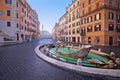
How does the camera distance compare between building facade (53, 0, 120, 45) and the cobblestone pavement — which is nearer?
the cobblestone pavement

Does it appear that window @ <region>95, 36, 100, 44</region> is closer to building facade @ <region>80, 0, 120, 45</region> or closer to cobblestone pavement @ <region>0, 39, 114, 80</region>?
building facade @ <region>80, 0, 120, 45</region>

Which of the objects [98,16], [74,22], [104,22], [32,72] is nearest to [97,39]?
[104,22]

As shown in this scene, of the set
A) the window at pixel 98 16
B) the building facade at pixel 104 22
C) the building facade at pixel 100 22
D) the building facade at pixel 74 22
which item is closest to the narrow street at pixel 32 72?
the building facade at pixel 104 22

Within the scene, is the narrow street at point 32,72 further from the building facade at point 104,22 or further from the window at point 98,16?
the window at point 98,16

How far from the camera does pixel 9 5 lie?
3800 cm

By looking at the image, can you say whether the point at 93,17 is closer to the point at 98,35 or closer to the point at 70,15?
the point at 98,35

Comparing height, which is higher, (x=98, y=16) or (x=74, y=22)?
(x=74, y=22)

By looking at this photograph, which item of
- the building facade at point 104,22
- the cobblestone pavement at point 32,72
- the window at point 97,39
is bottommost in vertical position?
the cobblestone pavement at point 32,72

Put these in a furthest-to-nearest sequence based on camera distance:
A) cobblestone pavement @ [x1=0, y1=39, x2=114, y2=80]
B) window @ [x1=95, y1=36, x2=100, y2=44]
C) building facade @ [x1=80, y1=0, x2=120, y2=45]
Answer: window @ [x1=95, y1=36, x2=100, y2=44]
building facade @ [x1=80, y1=0, x2=120, y2=45]
cobblestone pavement @ [x1=0, y1=39, x2=114, y2=80]

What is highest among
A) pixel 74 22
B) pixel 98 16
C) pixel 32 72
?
pixel 74 22

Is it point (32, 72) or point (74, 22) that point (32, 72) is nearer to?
point (32, 72)

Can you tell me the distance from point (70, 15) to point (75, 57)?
48000 mm

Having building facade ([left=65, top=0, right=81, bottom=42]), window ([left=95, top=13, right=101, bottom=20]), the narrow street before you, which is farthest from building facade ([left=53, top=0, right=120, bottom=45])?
the narrow street

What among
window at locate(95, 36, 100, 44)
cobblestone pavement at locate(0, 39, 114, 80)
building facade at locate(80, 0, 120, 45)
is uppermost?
building facade at locate(80, 0, 120, 45)
